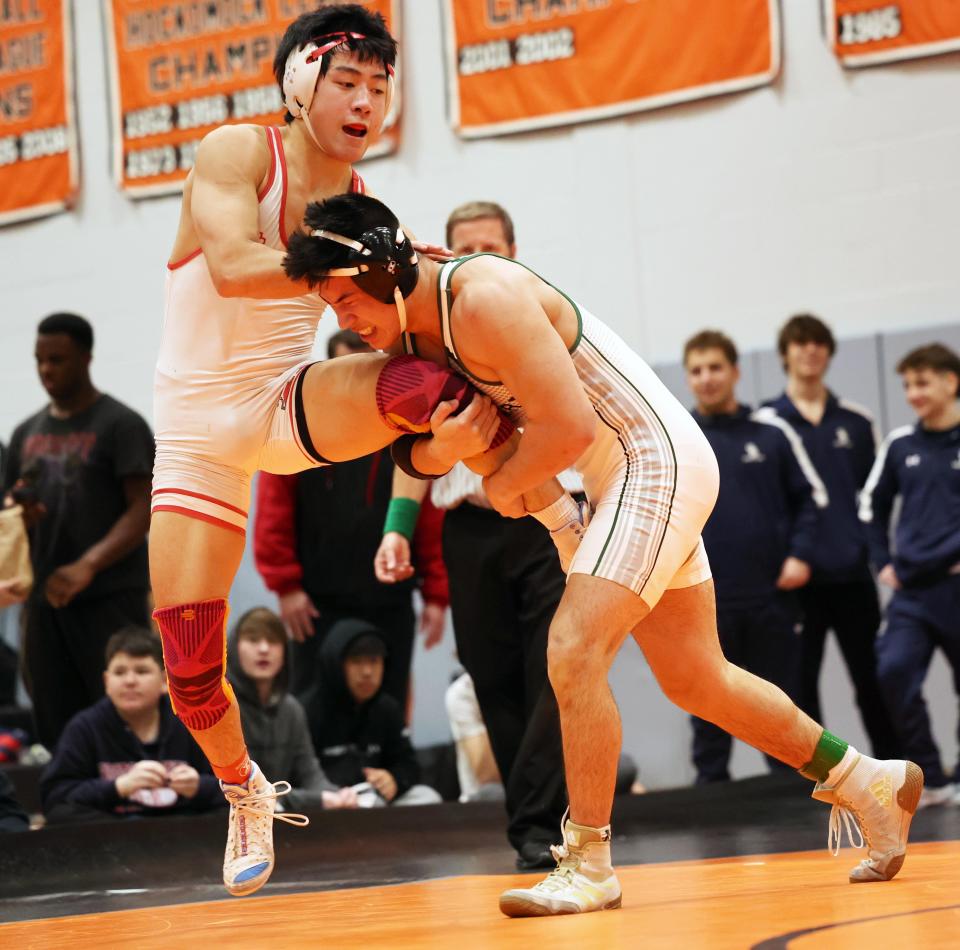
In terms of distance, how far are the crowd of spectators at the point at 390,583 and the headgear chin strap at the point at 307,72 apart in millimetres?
2325

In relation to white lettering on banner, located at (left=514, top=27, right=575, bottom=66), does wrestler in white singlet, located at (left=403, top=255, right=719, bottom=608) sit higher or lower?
lower

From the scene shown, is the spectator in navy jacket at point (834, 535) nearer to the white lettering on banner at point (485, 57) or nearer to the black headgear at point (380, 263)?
the white lettering on banner at point (485, 57)

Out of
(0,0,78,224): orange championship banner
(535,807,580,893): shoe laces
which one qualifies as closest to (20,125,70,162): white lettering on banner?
(0,0,78,224): orange championship banner

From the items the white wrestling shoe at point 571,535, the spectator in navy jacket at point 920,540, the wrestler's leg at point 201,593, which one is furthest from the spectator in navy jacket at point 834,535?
the wrestler's leg at point 201,593

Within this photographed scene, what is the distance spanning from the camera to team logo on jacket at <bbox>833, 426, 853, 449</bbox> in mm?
6461

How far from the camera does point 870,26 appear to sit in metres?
6.93

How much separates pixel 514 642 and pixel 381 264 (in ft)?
4.82

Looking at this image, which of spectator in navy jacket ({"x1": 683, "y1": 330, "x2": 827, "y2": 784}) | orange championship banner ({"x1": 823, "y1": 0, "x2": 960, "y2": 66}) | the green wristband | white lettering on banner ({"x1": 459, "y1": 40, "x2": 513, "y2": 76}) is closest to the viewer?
the green wristband

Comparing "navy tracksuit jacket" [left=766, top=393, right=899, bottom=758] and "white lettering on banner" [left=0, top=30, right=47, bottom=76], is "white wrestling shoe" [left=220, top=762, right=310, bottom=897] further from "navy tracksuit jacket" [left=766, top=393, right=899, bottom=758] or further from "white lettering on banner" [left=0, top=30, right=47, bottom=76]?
"white lettering on banner" [left=0, top=30, right=47, bottom=76]

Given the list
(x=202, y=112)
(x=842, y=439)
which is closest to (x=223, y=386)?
(x=842, y=439)

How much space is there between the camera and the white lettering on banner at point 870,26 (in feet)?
22.6

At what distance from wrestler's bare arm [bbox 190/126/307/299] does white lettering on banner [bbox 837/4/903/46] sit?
4.29 meters

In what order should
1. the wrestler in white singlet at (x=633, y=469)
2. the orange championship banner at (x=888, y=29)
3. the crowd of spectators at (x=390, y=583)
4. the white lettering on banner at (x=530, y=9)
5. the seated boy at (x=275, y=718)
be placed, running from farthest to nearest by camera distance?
1. the white lettering on banner at (x=530, y=9)
2. the orange championship banner at (x=888, y=29)
3. the crowd of spectators at (x=390, y=583)
4. the seated boy at (x=275, y=718)
5. the wrestler in white singlet at (x=633, y=469)

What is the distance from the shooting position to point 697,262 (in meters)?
7.42
